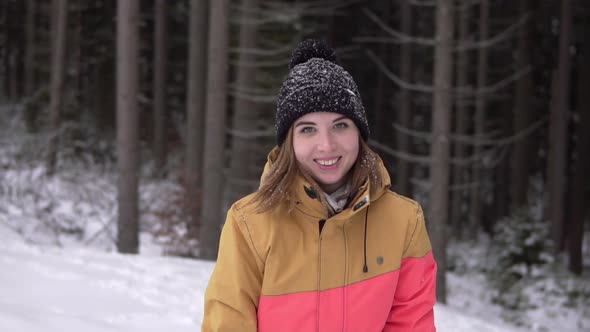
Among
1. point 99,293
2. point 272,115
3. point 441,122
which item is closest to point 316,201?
point 99,293

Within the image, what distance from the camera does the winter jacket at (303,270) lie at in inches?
89.1

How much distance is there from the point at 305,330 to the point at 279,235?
0.39 metres

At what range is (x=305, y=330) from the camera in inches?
89.1

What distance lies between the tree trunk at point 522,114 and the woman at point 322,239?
645 inches

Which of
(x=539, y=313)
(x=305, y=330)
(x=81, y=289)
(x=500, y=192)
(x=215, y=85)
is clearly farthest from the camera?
(x=500, y=192)

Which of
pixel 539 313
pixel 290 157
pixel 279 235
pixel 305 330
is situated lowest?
pixel 539 313

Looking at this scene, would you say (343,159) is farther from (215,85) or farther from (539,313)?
(539,313)

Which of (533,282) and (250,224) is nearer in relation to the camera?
(250,224)

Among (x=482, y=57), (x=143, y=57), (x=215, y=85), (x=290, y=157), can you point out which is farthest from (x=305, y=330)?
(x=143, y=57)

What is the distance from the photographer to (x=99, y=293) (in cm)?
570

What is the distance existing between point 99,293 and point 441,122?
19.7ft

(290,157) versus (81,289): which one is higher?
(290,157)

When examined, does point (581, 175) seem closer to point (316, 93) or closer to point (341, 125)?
point (341, 125)

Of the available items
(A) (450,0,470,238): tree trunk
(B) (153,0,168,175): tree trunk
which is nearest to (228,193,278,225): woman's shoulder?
(A) (450,0,470,238): tree trunk
